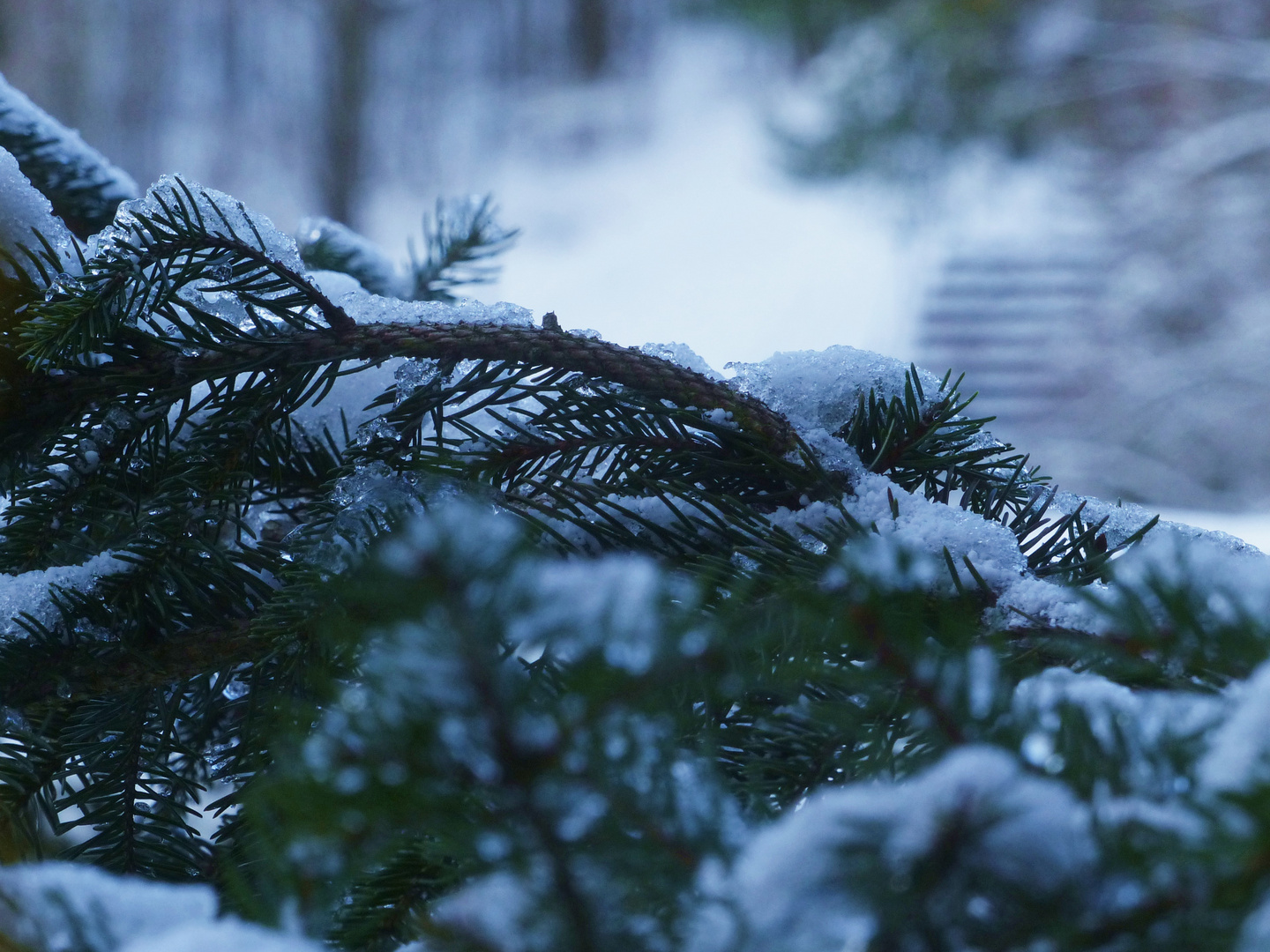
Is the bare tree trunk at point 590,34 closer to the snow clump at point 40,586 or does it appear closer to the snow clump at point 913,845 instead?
the snow clump at point 40,586

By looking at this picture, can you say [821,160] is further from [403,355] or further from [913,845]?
[913,845]

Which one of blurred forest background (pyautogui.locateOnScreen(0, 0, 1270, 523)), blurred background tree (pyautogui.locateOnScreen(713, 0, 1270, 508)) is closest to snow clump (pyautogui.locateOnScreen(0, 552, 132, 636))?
blurred forest background (pyautogui.locateOnScreen(0, 0, 1270, 523))

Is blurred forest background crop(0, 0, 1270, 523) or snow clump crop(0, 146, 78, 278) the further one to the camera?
blurred forest background crop(0, 0, 1270, 523)

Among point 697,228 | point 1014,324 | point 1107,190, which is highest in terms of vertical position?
point 697,228

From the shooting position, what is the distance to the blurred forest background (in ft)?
12.2

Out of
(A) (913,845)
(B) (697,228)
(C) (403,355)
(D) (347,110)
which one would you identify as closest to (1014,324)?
(B) (697,228)

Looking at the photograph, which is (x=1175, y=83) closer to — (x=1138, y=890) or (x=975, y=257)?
(x=975, y=257)

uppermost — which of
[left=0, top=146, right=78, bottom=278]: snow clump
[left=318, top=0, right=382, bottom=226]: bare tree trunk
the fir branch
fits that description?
[left=318, top=0, right=382, bottom=226]: bare tree trunk

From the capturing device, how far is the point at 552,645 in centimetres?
13

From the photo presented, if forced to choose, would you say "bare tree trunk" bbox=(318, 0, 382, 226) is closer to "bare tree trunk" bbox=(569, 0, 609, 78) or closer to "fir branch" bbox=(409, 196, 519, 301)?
"bare tree trunk" bbox=(569, 0, 609, 78)

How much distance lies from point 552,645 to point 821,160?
454cm

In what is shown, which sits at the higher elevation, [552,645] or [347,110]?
[347,110]

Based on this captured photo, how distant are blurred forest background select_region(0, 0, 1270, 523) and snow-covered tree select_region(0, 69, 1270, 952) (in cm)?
225

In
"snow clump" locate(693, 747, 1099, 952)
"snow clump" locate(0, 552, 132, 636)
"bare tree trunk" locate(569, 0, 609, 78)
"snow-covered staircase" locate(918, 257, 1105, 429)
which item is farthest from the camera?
"bare tree trunk" locate(569, 0, 609, 78)
